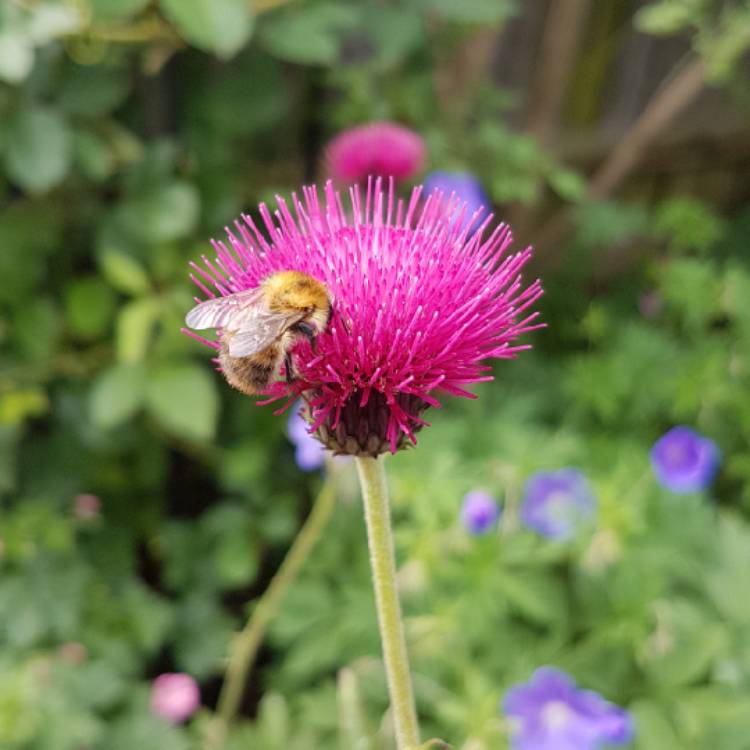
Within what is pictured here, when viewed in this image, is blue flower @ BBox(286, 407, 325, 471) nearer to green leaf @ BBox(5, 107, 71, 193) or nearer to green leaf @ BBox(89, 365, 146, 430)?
green leaf @ BBox(89, 365, 146, 430)

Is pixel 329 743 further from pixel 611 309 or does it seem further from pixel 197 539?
pixel 611 309

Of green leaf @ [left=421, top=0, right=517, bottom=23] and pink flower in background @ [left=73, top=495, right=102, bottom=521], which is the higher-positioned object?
green leaf @ [left=421, top=0, right=517, bottom=23]

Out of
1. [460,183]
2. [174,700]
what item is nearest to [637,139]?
[460,183]

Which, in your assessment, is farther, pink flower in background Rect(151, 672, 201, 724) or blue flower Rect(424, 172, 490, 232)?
blue flower Rect(424, 172, 490, 232)

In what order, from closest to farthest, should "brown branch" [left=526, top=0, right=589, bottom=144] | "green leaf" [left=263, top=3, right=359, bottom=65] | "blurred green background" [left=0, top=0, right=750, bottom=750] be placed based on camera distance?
1. "blurred green background" [left=0, top=0, right=750, bottom=750]
2. "green leaf" [left=263, top=3, right=359, bottom=65]
3. "brown branch" [left=526, top=0, right=589, bottom=144]

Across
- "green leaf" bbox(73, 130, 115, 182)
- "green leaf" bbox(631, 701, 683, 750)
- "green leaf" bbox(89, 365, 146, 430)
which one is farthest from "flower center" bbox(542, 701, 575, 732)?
"green leaf" bbox(73, 130, 115, 182)

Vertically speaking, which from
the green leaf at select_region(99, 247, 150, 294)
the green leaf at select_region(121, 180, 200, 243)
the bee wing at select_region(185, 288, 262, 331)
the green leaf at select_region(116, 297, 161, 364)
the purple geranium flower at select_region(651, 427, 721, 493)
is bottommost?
the bee wing at select_region(185, 288, 262, 331)

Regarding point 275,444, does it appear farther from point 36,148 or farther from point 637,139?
point 637,139

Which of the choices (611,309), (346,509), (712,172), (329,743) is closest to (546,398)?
(611,309)

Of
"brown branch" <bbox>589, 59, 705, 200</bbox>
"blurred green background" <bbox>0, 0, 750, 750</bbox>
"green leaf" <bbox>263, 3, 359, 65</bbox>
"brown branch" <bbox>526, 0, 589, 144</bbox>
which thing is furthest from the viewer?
"brown branch" <bbox>526, 0, 589, 144</bbox>
